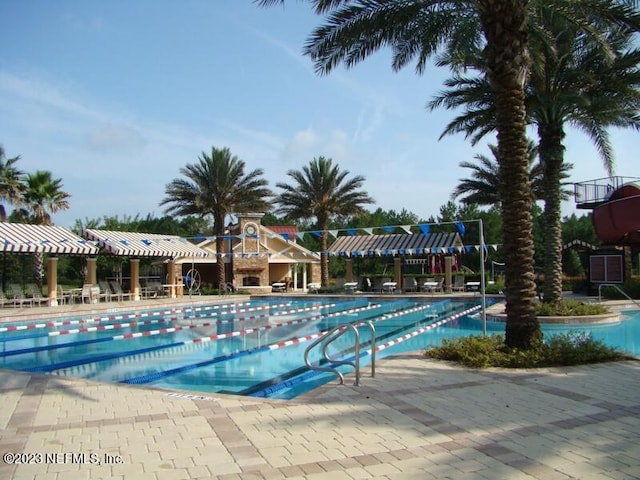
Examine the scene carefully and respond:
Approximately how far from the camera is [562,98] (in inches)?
565

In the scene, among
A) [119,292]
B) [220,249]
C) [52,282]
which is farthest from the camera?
[220,249]

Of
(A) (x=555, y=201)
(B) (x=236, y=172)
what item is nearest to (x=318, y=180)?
(B) (x=236, y=172)

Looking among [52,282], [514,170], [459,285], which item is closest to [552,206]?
[514,170]

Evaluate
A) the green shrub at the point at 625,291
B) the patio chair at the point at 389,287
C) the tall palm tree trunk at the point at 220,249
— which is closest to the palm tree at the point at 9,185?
the tall palm tree trunk at the point at 220,249

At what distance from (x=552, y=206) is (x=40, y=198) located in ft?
91.7

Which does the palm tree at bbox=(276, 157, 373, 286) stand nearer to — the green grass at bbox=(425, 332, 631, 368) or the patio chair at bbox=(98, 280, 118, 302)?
the patio chair at bbox=(98, 280, 118, 302)

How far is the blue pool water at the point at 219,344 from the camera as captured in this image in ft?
30.9

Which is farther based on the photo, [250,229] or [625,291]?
[250,229]

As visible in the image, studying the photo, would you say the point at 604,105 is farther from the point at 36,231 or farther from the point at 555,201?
the point at 36,231

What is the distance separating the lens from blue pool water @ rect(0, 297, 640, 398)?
9406mm

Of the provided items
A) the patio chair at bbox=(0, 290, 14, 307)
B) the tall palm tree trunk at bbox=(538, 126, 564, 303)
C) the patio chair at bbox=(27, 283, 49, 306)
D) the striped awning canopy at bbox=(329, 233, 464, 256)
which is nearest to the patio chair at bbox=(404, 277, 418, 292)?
the striped awning canopy at bbox=(329, 233, 464, 256)

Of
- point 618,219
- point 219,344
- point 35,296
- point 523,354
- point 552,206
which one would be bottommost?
point 219,344

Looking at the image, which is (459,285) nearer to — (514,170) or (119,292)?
(119,292)

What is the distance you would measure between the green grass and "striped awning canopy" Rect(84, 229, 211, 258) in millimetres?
18720
